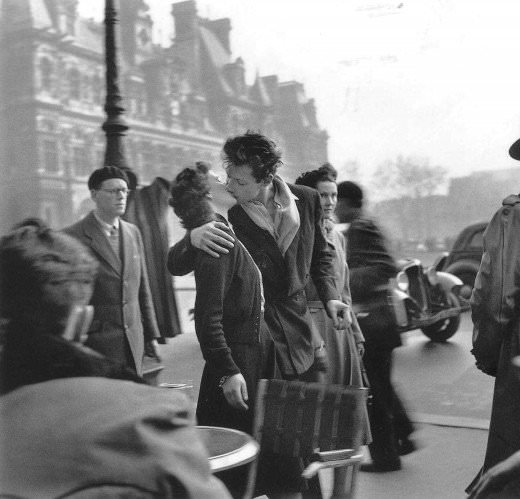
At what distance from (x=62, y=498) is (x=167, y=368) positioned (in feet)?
23.7

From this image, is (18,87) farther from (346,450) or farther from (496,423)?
(346,450)

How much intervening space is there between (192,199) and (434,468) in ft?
7.66

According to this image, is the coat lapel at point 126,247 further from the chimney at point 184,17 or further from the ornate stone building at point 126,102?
the chimney at point 184,17

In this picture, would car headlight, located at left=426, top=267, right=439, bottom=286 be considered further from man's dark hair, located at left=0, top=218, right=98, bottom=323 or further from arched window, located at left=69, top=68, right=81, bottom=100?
man's dark hair, located at left=0, top=218, right=98, bottom=323

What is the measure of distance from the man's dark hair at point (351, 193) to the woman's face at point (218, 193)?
766mm

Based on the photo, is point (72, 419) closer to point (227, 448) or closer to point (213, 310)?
point (227, 448)

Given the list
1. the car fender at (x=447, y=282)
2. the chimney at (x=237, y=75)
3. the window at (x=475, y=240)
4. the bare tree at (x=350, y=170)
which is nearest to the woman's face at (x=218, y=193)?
the chimney at (x=237, y=75)

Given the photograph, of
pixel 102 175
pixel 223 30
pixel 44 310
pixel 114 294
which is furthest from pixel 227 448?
pixel 223 30

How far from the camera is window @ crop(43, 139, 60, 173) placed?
600cm

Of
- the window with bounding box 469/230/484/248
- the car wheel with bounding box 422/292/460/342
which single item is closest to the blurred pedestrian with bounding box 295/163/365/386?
the car wheel with bounding box 422/292/460/342

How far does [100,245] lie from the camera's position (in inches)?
183

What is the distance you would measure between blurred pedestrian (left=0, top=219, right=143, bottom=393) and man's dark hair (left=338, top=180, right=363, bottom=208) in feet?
11.1

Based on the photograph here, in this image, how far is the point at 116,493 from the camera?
4.37 ft

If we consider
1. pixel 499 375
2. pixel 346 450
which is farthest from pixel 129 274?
pixel 346 450
